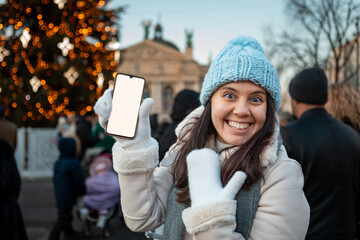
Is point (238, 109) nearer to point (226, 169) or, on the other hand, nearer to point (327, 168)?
point (226, 169)

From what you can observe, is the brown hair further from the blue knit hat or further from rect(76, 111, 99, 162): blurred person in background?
rect(76, 111, 99, 162): blurred person in background

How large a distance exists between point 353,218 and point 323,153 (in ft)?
1.40

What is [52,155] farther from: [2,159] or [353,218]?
Result: [353,218]

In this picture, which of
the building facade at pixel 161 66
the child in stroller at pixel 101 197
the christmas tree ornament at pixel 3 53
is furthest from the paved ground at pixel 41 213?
the building facade at pixel 161 66

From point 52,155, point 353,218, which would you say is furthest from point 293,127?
point 52,155

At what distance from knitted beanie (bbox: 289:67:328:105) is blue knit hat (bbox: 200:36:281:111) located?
1.21m

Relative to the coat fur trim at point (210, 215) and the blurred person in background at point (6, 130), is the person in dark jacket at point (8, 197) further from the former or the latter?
the coat fur trim at point (210, 215)

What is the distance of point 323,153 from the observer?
2428 millimetres

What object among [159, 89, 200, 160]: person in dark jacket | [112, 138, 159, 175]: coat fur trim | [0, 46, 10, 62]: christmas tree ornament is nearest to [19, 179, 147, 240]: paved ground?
[159, 89, 200, 160]: person in dark jacket

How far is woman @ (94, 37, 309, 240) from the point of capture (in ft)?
4.21

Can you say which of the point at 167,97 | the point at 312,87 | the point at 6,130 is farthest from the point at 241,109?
the point at 167,97

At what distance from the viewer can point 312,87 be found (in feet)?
8.68

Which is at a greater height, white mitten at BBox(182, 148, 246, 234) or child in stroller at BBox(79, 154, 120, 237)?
white mitten at BBox(182, 148, 246, 234)

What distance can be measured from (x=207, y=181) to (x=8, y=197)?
10.2ft
